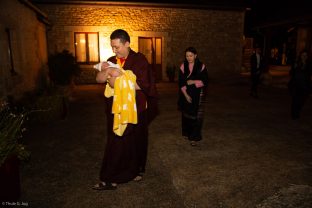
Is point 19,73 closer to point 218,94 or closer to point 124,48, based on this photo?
point 124,48

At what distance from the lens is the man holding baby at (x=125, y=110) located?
316cm

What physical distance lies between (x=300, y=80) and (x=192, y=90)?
11.6ft

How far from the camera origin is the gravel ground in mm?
3289

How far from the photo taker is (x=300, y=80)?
22.6 feet

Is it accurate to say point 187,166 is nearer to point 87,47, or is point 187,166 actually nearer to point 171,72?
point 171,72

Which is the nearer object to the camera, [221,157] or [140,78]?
[140,78]

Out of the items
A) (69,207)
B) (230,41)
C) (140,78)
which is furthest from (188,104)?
(230,41)

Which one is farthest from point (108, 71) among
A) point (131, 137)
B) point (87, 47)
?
point (87, 47)

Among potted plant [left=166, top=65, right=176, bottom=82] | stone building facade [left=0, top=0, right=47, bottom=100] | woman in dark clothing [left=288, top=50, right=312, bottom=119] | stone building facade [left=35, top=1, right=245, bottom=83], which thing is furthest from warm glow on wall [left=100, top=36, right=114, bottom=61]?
woman in dark clothing [left=288, top=50, right=312, bottom=119]

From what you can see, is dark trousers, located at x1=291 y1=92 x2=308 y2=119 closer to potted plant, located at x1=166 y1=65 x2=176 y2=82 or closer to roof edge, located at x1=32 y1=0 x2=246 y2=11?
potted plant, located at x1=166 y1=65 x2=176 y2=82

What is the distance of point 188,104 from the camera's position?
511 cm

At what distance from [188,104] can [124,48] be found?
7.19 feet

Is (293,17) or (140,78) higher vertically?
(293,17)

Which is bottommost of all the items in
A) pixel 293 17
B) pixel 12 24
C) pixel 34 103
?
pixel 34 103
